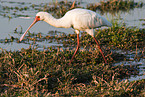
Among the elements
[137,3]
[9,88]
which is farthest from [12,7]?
[9,88]

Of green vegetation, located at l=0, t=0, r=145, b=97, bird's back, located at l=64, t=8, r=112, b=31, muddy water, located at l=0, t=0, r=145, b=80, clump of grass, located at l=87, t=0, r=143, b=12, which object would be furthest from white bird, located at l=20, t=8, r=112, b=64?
clump of grass, located at l=87, t=0, r=143, b=12

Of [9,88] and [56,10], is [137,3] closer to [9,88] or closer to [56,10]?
[56,10]

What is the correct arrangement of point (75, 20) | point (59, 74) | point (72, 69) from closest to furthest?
point (59, 74)
point (72, 69)
point (75, 20)

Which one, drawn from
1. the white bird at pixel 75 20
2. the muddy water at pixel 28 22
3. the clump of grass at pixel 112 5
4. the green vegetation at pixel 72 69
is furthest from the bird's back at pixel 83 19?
the clump of grass at pixel 112 5

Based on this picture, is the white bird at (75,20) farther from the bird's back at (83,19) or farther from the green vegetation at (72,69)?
the green vegetation at (72,69)

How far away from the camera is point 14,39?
933 cm

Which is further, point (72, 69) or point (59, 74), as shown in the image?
point (72, 69)

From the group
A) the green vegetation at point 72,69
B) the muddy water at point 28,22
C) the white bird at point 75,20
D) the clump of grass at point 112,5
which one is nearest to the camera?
the green vegetation at point 72,69

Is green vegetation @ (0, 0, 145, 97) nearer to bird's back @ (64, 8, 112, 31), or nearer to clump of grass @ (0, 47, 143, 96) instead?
clump of grass @ (0, 47, 143, 96)

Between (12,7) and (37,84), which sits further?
(12,7)

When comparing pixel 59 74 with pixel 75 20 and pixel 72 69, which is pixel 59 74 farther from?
pixel 75 20

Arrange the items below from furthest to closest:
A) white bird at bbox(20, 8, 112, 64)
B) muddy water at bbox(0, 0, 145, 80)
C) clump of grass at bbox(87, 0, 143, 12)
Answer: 1. clump of grass at bbox(87, 0, 143, 12)
2. muddy water at bbox(0, 0, 145, 80)
3. white bird at bbox(20, 8, 112, 64)

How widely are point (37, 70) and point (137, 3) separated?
28.5 feet

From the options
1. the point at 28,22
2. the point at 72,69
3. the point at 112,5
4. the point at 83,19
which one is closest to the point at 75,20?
the point at 83,19
